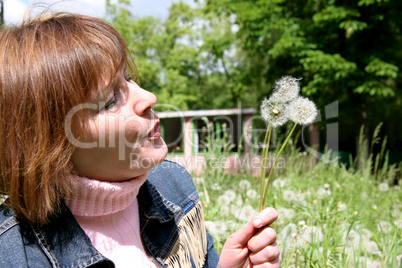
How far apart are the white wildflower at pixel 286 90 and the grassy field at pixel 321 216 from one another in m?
0.59

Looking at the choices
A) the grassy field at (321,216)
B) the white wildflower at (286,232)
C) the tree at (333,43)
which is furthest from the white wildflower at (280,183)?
the tree at (333,43)

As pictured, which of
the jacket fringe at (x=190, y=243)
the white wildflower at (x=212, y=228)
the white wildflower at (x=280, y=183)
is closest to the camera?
the jacket fringe at (x=190, y=243)

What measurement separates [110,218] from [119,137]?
0.97 feet

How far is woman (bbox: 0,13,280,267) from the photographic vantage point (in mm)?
909

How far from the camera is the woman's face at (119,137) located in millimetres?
955

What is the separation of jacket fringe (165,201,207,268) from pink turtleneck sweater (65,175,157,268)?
0.12 metres

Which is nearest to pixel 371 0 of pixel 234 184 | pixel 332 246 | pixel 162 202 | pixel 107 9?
pixel 234 184

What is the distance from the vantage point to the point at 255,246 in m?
0.93

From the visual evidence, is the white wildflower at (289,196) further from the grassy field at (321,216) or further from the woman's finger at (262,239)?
the woman's finger at (262,239)

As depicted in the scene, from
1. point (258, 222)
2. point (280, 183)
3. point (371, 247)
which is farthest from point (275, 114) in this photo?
point (280, 183)

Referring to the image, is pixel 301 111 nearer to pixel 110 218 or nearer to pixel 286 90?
pixel 286 90

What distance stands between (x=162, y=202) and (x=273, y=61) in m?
10.2

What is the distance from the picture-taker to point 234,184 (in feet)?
11.3

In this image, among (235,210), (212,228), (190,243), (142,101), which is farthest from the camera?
(235,210)
